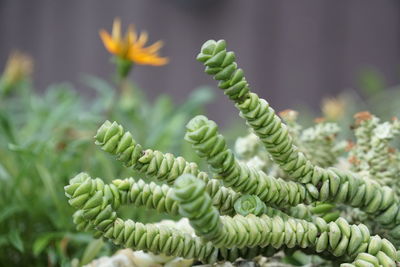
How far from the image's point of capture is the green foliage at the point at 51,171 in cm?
59

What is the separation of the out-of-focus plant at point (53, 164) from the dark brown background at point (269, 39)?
69.3 inches

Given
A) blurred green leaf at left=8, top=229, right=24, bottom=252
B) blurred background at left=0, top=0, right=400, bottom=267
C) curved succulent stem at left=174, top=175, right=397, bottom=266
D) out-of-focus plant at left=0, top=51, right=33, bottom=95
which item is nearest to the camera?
curved succulent stem at left=174, top=175, right=397, bottom=266

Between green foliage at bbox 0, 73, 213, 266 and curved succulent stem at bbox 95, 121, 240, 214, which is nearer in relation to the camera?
curved succulent stem at bbox 95, 121, 240, 214

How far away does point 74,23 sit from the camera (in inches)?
124

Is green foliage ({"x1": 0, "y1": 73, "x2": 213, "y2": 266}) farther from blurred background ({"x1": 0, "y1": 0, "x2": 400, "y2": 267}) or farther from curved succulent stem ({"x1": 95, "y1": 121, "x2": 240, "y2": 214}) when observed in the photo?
blurred background ({"x1": 0, "y1": 0, "x2": 400, "y2": 267})

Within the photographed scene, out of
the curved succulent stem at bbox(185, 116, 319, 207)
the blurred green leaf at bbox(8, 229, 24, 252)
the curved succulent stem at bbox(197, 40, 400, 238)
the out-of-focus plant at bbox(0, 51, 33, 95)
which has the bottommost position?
A: the blurred green leaf at bbox(8, 229, 24, 252)

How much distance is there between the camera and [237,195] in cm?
38

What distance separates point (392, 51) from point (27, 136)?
233cm

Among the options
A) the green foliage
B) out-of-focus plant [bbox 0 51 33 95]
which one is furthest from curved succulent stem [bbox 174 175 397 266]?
out-of-focus plant [bbox 0 51 33 95]

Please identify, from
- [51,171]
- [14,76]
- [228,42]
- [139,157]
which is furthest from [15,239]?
[228,42]

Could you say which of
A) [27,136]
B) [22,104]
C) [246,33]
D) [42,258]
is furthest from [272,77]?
[42,258]

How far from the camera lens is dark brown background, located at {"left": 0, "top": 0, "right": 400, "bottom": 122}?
2812 millimetres

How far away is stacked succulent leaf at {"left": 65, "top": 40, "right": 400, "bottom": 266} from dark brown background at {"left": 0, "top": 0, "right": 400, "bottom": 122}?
7.52ft

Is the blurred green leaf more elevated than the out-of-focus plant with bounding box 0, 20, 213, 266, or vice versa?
the out-of-focus plant with bounding box 0, 20, 213, 266
